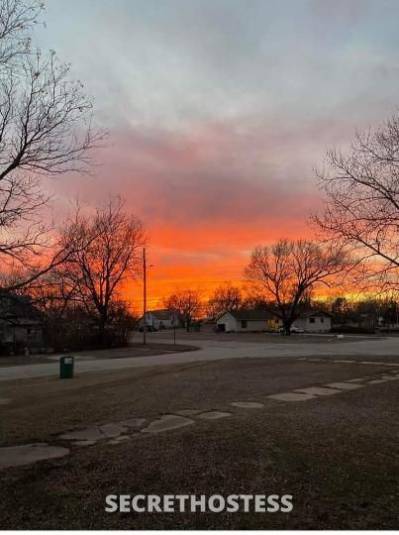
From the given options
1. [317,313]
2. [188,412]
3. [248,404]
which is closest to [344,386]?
[248,404]

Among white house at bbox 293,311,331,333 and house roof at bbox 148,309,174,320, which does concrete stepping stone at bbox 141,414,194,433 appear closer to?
white house at bbox 293,311,331,333

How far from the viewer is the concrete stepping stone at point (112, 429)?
886 centimetres

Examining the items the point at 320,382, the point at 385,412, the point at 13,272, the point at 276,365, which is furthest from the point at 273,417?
the point at 276,365

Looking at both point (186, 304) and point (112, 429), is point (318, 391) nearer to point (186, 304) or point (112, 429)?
point (112, 429)

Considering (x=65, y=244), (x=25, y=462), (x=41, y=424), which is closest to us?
(x=25, y=462)

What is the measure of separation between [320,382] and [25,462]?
34.4ft

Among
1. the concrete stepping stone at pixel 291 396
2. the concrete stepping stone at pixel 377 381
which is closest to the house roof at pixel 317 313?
the concrete stepping stone at pixel 377 381

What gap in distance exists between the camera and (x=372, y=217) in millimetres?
15117

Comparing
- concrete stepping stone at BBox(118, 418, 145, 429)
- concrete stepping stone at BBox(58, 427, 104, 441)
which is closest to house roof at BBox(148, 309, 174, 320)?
concrete stepping stone at BBox(118, 418, 145, 429)

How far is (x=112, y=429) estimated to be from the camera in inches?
368

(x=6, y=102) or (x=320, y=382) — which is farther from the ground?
(x=6, y=102)

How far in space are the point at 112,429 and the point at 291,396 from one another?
5207 mm

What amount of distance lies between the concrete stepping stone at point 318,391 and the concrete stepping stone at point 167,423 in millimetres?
4501

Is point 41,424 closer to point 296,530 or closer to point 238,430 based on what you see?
point 238,430
